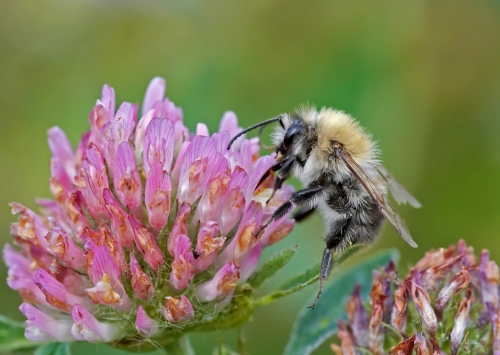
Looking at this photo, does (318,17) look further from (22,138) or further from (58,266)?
(58,266)

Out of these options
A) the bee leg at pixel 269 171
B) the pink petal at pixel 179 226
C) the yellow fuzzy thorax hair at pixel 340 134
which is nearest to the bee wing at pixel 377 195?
the yellow fuzzy thorax hair at pixel 340 134

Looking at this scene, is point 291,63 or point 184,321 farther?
point 291,63

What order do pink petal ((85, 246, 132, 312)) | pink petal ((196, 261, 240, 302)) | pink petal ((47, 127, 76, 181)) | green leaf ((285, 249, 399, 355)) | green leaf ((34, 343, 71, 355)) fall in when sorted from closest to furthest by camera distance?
pink petal ((85, 246, 132, 312)), pink petal ((196, 261, 240, 302)), green leaf ((34, 343, 71, 355)), pink petal ((47, 127, 76, 181)), green leaf ((285, 249, 399, 355))

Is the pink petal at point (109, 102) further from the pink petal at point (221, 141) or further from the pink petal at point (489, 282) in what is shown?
the pink petal at point (489, 282)

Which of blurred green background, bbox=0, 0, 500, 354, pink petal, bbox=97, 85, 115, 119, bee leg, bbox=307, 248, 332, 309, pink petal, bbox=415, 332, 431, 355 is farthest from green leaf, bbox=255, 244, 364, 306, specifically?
blurred green background, bbox=0, 0, 500, 354

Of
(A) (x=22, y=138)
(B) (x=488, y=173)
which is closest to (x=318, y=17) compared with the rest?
(B) (x=488, y=173)

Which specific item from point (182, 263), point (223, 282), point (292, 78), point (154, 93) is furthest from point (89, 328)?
point (292, 78)

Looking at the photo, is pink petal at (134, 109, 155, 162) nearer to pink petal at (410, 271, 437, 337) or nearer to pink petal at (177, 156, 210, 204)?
pink petal at (177, 156, 210, 204)

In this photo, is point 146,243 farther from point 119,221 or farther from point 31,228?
point 31,228
